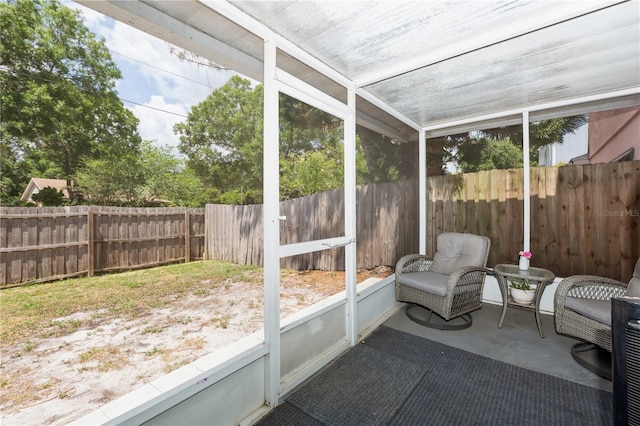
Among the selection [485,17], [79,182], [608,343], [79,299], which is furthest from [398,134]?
[79,182]

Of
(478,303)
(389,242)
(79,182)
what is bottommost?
(478,303)

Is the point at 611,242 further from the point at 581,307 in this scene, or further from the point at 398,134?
the point at 398,134

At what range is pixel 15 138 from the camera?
4008mm

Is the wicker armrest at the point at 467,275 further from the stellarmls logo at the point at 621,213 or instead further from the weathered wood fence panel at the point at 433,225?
the stellarmls logo at the point at 621,213

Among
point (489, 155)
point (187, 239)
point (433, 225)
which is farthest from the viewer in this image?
point (187, 239)

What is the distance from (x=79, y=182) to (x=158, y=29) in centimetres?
450

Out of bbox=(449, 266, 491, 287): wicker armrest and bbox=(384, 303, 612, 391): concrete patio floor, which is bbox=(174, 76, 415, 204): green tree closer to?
bbox=(449, 266, 491, 287): wicker armrest

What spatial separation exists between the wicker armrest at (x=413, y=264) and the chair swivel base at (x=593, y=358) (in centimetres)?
151

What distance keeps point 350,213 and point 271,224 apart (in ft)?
3.39

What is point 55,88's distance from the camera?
15.4 ft

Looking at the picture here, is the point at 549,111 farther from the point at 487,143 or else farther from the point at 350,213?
the point at 350,213

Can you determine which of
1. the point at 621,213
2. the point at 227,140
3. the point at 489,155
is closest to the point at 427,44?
the point at 489,155

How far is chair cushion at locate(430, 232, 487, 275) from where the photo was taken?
3176mm

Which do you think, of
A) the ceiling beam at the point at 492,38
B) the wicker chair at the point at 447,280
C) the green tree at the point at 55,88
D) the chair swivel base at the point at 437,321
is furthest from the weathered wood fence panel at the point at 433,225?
the ceiling beam at the point at 492,38
